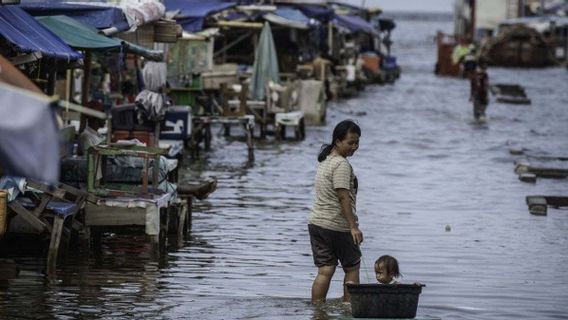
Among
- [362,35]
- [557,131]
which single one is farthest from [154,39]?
[362,35]

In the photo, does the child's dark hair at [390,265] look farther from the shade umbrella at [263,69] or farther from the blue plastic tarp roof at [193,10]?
the blue plastic tarp roof at [193,10]

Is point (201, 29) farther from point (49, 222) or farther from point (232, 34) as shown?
point (49, 222)

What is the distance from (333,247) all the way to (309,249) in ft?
12.4

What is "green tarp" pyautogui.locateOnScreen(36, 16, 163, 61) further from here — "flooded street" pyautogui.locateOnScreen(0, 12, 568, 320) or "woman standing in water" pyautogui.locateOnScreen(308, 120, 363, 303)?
"woman standing in water" pyautogui.locateOnScreen(308, 120, 363, 303)

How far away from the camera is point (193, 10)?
31.0 meters

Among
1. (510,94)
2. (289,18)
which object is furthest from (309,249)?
(510,94)

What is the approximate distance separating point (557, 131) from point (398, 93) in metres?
15.9

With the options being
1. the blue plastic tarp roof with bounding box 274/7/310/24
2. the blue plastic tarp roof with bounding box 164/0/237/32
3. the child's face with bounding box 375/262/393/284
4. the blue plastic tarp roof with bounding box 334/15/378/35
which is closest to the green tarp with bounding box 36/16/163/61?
the child's face with bounding box 375/262/393/284

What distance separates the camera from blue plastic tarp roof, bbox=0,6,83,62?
12.9m

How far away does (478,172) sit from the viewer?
2402 centimetres

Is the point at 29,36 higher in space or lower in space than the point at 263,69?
higher

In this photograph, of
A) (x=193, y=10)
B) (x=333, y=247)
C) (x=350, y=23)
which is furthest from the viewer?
(x=350, y=23)

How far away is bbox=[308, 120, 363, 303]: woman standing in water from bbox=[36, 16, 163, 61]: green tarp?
4.36 m

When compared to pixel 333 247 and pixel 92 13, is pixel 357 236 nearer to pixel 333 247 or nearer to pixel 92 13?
pixel 333 247
